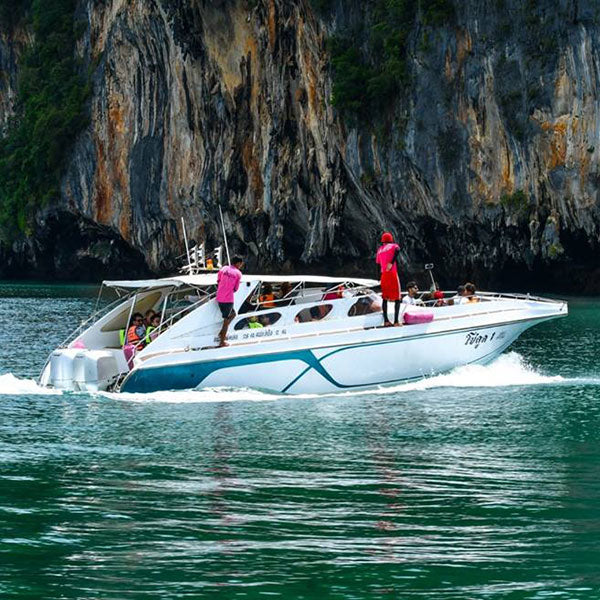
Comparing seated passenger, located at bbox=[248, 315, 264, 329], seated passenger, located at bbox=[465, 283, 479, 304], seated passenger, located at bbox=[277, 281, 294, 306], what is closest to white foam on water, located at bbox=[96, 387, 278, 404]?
seated passenger, located at bbox=[248, 315, 264, 329]

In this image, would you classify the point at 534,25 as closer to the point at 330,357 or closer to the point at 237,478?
the point at 330,357

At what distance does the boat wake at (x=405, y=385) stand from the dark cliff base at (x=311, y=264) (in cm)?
2621

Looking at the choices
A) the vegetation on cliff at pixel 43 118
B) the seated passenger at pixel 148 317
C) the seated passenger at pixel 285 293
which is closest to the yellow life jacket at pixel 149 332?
the seated passenger at pixel 148 317

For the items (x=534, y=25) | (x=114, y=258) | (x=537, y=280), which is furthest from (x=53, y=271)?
(x=534, y=25)

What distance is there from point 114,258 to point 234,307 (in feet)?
203

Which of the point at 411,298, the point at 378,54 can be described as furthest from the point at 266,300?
the point at 378,54

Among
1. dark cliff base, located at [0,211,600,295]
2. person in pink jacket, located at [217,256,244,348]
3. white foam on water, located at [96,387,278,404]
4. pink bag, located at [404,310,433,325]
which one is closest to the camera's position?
white foam on water, located at [96,387,278,404]

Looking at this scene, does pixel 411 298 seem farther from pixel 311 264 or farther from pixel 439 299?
pixel 311 264

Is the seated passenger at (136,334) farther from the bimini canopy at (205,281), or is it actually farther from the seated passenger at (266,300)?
the seated passenger at (266,300)

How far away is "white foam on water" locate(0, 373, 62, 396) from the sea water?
0.06 m

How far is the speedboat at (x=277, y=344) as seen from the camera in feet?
68.9

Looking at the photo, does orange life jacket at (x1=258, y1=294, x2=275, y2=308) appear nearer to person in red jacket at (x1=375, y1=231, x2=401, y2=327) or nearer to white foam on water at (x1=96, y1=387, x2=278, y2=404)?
white foam on water at (x1=96, y1=387, x2=278, y2=404)

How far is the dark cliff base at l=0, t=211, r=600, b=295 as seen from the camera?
172 feet

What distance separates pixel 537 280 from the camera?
54.2 meters
